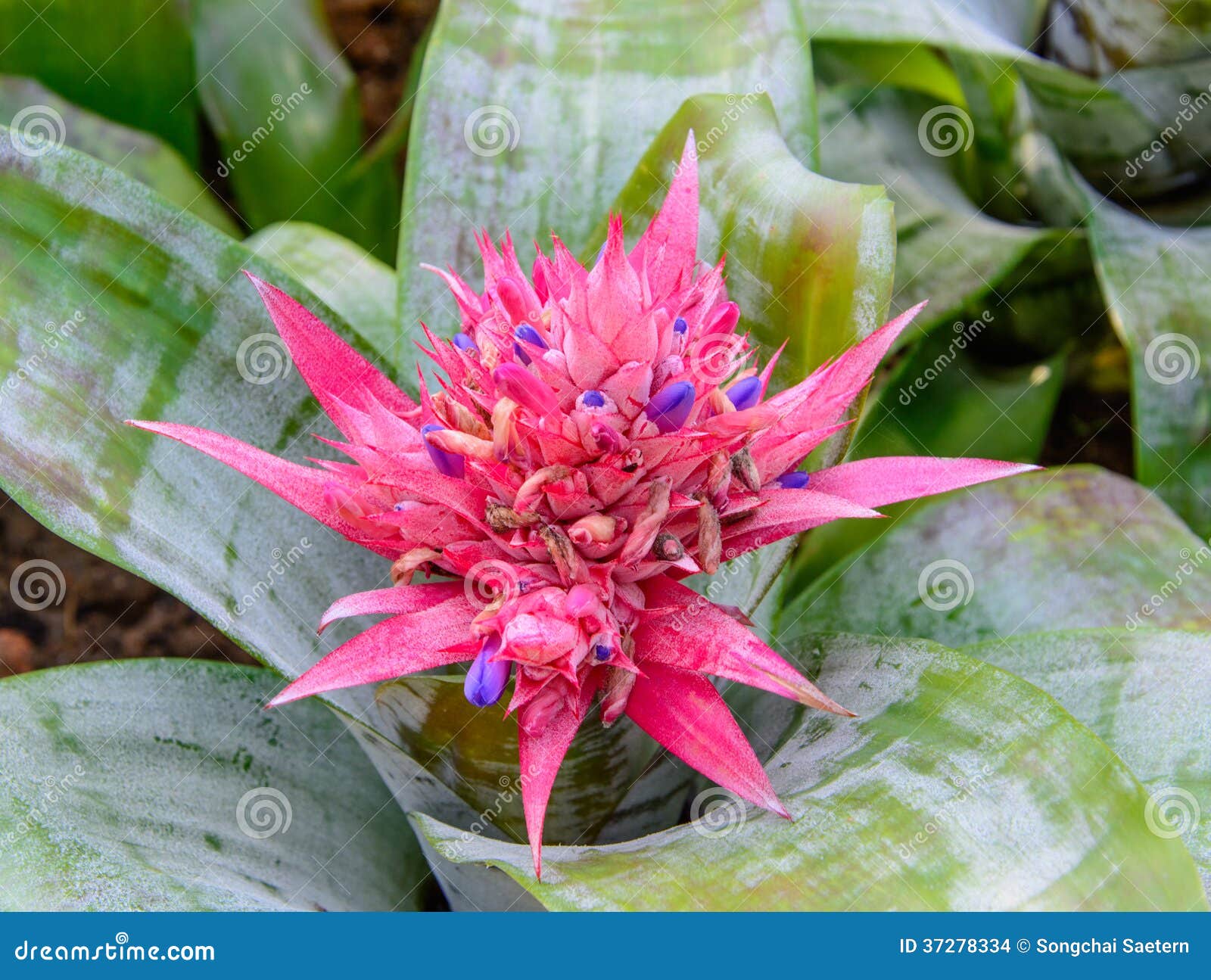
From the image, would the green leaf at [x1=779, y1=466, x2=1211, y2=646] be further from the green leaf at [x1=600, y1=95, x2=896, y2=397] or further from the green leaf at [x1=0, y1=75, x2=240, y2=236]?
the green leaf at [x1=0, y1=75, x2=240, y2=236]

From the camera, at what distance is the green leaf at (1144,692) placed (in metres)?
1.14

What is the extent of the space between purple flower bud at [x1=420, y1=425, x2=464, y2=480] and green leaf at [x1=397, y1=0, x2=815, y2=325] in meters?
0.57

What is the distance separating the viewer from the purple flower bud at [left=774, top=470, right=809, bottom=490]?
1031 mm

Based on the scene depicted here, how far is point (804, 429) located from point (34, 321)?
87 cm

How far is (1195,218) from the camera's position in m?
1.98
